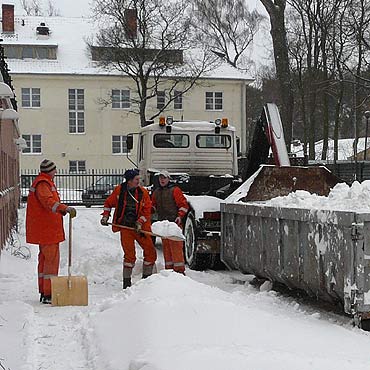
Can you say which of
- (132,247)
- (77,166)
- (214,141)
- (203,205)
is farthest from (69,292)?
(77,166)

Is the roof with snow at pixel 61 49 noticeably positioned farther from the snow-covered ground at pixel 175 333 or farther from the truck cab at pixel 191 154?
the snow-covered ground at pixel 175 333

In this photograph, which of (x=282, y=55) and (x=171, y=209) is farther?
(x=282, y=55)

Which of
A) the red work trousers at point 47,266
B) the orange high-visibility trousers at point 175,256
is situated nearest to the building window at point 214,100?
the orange high-visibility trousers at point 175,256

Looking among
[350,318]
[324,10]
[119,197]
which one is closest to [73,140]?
[324,10]

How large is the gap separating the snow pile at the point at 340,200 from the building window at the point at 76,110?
4007 cm

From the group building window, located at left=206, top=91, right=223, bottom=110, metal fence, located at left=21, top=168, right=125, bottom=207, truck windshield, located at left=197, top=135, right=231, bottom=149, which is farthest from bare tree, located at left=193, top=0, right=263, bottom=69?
truck windshield, located at left=197, top=135, right=231, bottom=149

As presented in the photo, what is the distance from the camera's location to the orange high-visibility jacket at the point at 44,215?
859cm

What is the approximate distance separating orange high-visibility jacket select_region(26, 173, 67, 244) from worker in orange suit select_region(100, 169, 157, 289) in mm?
1101

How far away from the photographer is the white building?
4700 centimetres

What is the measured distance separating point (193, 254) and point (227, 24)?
47710mm

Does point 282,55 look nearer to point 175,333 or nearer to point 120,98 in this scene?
point 175,333

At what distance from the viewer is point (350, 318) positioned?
290 inches

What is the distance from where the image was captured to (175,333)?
603cm

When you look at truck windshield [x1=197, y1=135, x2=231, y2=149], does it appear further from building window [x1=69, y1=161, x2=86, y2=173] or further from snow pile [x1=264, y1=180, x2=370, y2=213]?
building window [x1=69, y1=161, x2=86, y2=173]
